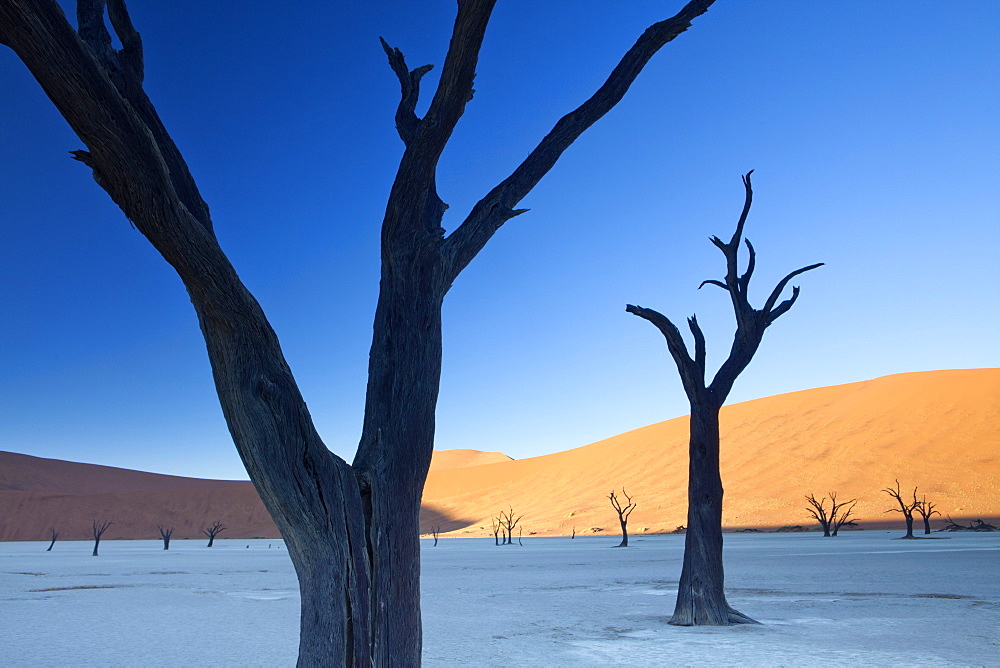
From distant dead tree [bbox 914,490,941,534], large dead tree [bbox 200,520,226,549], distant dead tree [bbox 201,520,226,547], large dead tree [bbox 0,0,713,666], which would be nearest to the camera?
large dead tree [bbox 0,0,713,666]

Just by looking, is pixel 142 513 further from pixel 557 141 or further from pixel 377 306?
pixel 557 141

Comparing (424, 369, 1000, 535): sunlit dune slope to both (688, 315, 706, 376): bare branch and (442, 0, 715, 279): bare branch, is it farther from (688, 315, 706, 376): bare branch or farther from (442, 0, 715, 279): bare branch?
(442, 0, 715, 279): bare branch

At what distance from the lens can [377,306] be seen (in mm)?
4629

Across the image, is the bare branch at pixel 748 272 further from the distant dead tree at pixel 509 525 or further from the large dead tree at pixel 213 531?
the large dead tree at pixel 213 531

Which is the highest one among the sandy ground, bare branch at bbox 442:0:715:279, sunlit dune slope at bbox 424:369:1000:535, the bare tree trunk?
sunlit dune slope at bbox 424:369:1000:535

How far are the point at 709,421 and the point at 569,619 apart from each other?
3621 mm

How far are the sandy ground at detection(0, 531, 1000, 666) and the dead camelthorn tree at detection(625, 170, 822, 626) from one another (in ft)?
1.60

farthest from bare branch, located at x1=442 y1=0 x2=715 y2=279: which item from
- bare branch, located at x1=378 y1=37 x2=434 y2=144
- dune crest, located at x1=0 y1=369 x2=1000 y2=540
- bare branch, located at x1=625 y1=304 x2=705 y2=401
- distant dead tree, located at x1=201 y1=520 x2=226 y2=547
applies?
dune crest, located at x1=0 y1=369 x2=1000 y2=540

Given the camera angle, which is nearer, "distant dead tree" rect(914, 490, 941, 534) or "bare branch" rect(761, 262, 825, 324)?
"bare branch" rect(761, 262, 825, 324)

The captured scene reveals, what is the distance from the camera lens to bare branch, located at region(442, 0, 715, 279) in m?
4.75

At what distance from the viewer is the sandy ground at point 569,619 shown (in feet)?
27.3

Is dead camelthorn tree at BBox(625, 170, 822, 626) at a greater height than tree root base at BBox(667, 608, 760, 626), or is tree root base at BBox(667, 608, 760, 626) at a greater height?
dead camelthorn tree at BBox(625, 170, 822, 626)

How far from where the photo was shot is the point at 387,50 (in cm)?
499

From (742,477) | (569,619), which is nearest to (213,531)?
(742,477)
